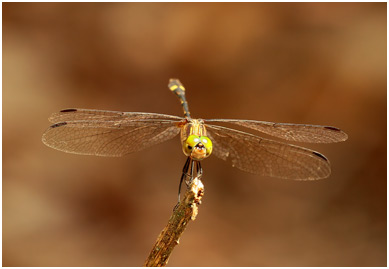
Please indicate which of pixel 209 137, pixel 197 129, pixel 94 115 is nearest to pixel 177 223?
pixel 197 129

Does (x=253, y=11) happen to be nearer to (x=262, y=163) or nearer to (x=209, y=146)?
(x=262, y=163)

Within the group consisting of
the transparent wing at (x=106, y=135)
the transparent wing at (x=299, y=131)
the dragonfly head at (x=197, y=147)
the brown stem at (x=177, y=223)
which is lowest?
the brown stem at (x=177, y=223)

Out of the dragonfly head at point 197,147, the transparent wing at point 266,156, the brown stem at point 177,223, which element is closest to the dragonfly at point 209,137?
the transparent wing at point 266,156

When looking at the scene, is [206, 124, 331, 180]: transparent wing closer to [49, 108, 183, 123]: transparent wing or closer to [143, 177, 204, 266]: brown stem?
[49, 108, 183, 123]: transparent wing

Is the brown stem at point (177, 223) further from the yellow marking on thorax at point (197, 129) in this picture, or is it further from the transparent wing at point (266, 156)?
the transparent wing at point (266, 156)

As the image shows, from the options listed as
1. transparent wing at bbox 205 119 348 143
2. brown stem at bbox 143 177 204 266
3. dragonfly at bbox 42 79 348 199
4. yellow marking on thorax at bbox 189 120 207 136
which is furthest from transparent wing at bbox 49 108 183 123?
brown stem at bbox 143 177 204 266

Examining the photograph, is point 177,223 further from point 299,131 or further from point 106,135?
point 299,131

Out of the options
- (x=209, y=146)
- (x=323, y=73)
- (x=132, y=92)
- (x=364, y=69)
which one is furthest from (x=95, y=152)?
(x=364, y=69)
